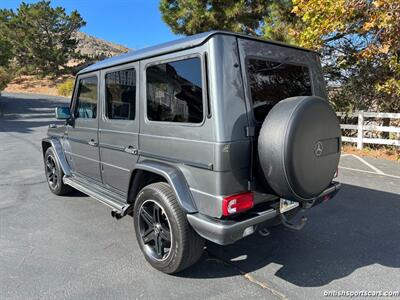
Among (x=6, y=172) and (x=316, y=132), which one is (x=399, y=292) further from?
(x=6, y=172)

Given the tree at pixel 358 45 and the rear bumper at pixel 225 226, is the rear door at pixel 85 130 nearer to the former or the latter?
the rear bumper at pixel 225 226

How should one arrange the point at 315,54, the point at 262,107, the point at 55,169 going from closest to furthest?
the point at 262,107
the point at 315,54
the point at 55,169

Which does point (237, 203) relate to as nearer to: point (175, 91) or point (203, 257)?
point (203, 257)

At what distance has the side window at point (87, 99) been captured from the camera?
434 centimetres

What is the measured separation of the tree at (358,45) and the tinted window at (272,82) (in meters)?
4.96

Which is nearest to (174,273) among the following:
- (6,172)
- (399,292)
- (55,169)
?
(399,292)


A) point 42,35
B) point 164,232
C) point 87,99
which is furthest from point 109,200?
point 42,35

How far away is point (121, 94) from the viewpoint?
12.5 ft

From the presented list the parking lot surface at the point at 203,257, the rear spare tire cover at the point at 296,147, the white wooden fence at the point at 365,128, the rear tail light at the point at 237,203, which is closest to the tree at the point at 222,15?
the white wooden fence at the point at 365,128

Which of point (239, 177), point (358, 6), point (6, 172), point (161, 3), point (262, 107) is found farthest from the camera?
point (161, 3)

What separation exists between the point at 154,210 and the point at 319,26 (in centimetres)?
712

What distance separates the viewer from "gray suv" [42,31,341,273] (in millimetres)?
2721

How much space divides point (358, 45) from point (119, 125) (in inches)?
341

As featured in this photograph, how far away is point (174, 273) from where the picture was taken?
317 cm
